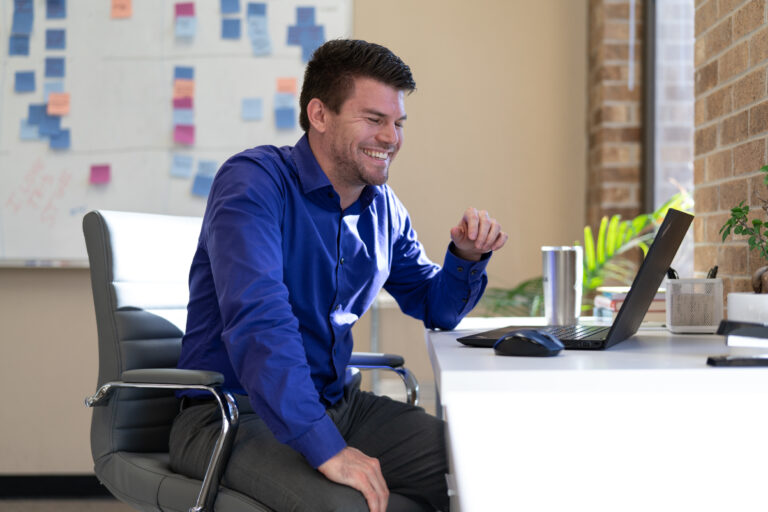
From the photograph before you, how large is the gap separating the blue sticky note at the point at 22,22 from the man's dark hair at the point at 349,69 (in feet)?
6.41

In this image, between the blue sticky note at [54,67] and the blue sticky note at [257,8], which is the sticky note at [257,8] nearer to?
the blue sticky note at [257,8]

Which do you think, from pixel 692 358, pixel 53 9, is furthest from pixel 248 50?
pixel 692 358

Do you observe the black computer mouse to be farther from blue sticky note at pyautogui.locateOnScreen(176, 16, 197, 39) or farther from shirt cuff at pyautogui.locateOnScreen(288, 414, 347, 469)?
blue sticky note at pyautogui.locateOnScreen(176, 16, 197, 39)

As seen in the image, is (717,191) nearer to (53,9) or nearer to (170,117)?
(170,117)

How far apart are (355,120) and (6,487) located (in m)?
2.47

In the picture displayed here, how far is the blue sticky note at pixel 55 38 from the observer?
310 centimetres

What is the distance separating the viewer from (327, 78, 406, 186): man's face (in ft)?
5.33

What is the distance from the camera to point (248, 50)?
310 cm

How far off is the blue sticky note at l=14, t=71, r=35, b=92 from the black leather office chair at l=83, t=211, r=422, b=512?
5.48ft

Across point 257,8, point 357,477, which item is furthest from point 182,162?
point 357,477

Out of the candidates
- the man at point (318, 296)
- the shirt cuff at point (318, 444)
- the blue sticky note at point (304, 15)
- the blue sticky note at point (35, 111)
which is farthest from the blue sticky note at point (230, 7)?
the shirt cuff at point (318, 444)

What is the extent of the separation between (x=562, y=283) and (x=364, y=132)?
56 centimetres

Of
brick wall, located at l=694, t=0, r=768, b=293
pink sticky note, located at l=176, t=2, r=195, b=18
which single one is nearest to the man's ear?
brick wall, located at l=694, t=0, r=768, b=293

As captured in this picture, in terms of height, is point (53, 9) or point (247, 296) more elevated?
point (53, 9)
